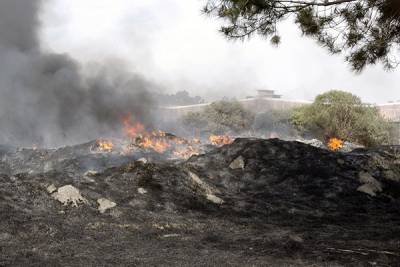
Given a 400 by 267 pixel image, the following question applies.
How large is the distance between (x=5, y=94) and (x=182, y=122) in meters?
14.1

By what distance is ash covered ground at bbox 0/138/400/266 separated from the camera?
503 centimetres

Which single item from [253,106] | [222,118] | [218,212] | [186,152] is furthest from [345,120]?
[218,212]

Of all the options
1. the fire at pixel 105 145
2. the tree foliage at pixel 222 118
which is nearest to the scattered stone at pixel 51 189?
the fire at pixel 105 145

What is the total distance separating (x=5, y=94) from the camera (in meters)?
21.5

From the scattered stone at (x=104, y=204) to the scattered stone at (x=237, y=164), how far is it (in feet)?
11.6

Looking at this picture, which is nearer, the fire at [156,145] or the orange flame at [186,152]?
the fire at [156,145]

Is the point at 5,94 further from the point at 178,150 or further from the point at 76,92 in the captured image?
the point at 178,150

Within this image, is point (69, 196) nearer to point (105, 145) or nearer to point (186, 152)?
Result: point (105, 145)

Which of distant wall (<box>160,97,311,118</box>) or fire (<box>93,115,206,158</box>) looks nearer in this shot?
fire (<box>93,115,206,158</box>)

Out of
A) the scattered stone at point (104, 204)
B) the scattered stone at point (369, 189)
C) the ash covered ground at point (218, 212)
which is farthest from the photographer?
the scattered stone at point (369, 189)

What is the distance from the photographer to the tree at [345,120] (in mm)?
23297

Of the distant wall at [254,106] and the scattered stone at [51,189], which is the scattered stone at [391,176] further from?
the distant wall at [254,106]

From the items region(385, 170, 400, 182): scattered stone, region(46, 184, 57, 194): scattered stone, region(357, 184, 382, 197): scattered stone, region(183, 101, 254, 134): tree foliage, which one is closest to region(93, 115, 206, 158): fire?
region(385, 170, 400, 182): scattered stone

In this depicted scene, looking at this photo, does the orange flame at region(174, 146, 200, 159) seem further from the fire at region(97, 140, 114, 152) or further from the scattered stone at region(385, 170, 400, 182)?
the scattered stone at region(385, 170, 400, 182)
